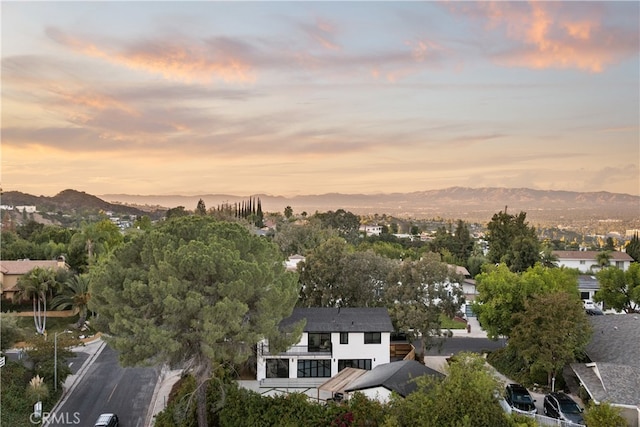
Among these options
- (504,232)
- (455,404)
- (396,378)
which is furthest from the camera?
(504,232)

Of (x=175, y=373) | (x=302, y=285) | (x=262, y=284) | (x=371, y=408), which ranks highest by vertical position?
(x=262, y=284)

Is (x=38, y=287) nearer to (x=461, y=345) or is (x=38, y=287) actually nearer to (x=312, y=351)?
(x=312, y=351)

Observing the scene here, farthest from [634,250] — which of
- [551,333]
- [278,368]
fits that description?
[278,368]

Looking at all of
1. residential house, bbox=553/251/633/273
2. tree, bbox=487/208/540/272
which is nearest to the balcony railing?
tree, bbox=487/208/540/272

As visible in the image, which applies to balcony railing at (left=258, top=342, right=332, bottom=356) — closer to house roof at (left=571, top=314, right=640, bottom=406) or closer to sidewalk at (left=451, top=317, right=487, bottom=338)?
house roof at (left=571, top=314, right=640, bottom=406)

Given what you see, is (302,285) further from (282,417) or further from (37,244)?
(37,244)

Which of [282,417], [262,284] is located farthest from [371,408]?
[262,284]

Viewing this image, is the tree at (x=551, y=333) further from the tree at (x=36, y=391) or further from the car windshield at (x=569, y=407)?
the tree at (x=36, y=391)
